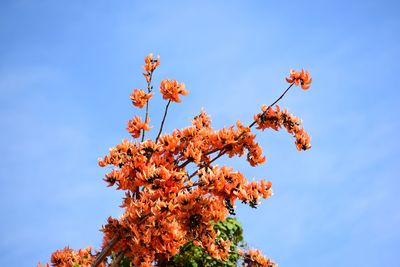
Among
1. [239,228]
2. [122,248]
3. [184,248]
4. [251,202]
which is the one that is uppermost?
[239,228]

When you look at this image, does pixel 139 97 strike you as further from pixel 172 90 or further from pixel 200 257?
pixel 200 257

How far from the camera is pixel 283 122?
771 centimetres

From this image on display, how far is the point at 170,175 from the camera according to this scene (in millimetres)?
6410

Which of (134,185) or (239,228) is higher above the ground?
(239,228)

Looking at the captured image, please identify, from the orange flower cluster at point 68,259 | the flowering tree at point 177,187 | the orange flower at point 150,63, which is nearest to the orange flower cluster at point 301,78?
the flowering tree at point 177,187

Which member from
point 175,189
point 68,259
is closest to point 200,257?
point 68,259

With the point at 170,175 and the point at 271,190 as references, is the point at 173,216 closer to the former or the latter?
the point at 170,175

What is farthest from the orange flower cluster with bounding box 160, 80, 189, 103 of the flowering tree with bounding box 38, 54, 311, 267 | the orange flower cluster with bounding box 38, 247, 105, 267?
the orange flower cluster with bounding box 38, 247, 105, 267

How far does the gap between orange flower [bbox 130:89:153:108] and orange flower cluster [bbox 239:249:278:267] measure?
3.09m

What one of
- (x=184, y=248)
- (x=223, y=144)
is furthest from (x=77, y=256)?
(x=223, y=144)

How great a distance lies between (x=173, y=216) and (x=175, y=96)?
2.11 meters

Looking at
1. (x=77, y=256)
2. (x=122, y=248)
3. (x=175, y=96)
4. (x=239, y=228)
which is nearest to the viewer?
(x=122, y=248)

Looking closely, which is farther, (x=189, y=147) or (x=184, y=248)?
(x=184, y=248)

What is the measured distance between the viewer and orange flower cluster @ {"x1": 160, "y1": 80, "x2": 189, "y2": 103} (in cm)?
764
